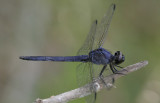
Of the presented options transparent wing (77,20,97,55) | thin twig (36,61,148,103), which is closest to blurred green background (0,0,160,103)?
transparent wing (77,20,97,55)

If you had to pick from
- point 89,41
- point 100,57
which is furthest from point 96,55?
point 89,41

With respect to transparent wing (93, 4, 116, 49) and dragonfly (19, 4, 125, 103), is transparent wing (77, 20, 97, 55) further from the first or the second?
transparent wing (93, 4, 116, 49)

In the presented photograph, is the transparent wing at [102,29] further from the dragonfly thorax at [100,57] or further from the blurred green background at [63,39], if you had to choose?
the blurred green background at [63,39]

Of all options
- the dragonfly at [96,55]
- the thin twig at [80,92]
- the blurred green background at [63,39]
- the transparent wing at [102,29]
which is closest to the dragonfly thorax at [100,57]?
the dragonfly at [96,55]

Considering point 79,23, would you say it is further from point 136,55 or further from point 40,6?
point 136,55

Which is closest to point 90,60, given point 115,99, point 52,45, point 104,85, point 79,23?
point 104,85

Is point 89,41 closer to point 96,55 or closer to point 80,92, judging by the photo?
point 96,55

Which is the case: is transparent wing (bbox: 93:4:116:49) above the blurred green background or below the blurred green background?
above
